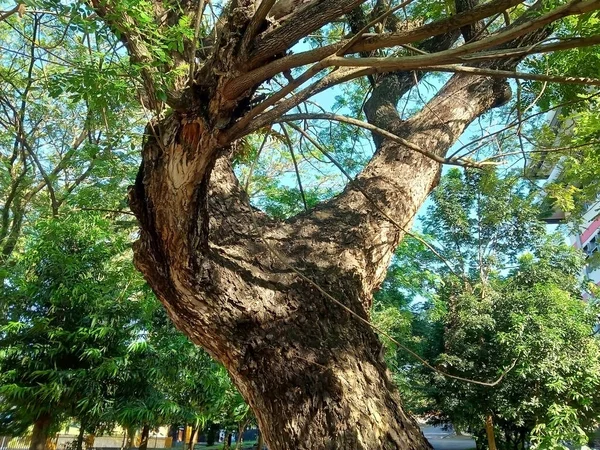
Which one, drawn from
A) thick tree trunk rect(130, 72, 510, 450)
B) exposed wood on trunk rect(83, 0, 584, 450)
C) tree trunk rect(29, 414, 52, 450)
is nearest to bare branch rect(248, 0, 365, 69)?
exposed wood on trunk rect(83, 0, 584, 450)

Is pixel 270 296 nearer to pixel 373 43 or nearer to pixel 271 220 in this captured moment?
pixel 271 220

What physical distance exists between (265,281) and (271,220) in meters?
0.50

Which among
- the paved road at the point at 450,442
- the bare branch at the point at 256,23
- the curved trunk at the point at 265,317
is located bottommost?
the paved road at the point at 450,442

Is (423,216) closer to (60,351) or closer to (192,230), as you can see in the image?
(60,351)

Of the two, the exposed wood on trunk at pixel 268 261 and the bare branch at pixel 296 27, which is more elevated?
the bare branch at pixel 296 27

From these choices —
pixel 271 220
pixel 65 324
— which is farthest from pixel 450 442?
pixel 271 220

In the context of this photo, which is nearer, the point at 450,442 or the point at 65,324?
the point at 65,324

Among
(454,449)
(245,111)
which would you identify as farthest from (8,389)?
(454,449)

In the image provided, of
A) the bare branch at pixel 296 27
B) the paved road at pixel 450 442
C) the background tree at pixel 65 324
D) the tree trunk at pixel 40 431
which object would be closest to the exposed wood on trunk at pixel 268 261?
the bare branch at pixel 296 27

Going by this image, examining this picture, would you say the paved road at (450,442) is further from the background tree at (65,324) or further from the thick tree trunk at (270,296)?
the thick tree trunk at (270,296)

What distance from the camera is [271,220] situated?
237 centimetres

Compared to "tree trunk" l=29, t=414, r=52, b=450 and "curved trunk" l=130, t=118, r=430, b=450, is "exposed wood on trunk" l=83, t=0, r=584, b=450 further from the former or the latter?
"tree trunk" l=29, t=414, r=52, b=450

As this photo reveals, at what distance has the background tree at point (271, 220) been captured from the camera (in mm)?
1501

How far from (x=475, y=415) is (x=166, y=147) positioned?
9995mm
